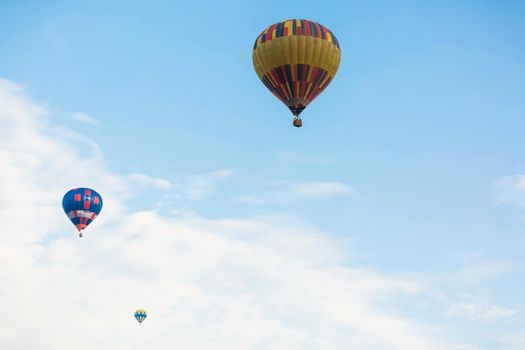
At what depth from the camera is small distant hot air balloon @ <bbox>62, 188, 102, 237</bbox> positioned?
259 ft

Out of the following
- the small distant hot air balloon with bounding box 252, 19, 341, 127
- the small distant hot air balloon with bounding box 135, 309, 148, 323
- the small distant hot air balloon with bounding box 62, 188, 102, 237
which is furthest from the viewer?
the small distant hot air balloon with bounding box 135, 309, 148, 323

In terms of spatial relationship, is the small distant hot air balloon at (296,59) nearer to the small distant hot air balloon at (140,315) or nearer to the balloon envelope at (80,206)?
the balloon envelope at (80,206)

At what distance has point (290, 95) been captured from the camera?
55594 millimetres

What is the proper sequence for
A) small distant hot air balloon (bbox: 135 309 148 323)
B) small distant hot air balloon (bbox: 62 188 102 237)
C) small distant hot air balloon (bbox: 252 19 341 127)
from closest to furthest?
small distant hot air balloon (bbox: 252 19 341 127), small distant hot air balloon (bbox: 62 188 102 237), small distant hot air balloon (bbox: 135 309 148 323)

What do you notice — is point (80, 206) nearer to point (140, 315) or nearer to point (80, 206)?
point (80, 206)

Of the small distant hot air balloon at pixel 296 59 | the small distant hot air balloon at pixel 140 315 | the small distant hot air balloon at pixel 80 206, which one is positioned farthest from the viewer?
the small distant hot air balloon at pixel 140 315

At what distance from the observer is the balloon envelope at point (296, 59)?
54344 millimetres

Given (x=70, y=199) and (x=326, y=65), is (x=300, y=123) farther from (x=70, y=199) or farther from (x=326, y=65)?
(x=70, y=199)

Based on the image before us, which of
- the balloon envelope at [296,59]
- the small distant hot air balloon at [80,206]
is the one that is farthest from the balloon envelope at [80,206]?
the balloon envelope at [296,59]

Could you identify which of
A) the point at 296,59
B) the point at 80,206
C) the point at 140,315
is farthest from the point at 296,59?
the point at 140,315

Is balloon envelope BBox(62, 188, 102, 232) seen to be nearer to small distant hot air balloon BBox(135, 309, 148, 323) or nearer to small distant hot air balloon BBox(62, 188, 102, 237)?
small distant hot air balloon BBox(62, 188, 102, 237)

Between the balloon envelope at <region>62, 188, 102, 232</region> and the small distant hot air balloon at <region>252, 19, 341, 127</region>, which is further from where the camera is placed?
the balloon envelope at <region>62, 188, 102, 232</region>

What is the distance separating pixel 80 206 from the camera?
78.8m

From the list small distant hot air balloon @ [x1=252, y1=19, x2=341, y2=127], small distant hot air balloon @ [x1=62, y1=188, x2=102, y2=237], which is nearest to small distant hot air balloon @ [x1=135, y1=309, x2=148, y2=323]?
small distant hot air balloon @ [x1=62, y1=188, x2=102, y2=237]
